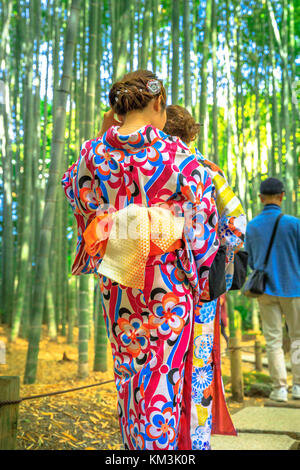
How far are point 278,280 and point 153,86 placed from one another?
6.85 ft

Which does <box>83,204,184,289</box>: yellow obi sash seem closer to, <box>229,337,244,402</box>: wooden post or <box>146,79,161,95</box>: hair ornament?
<box>146,79,161,95</box>: hair ornament

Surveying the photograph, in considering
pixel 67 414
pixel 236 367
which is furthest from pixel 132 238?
pixel 236 367

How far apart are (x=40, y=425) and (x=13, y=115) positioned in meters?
5.70

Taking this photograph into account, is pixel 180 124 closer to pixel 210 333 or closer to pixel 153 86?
pixel 153 86

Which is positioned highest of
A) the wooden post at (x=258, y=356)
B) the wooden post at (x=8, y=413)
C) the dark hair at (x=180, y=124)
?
the dark hair at (x=180, y=124)

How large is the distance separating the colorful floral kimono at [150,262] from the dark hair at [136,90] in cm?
9

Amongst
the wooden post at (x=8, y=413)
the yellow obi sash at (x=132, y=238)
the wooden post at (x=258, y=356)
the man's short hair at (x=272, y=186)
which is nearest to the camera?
the yellow obi sash at (x=132, y=238)

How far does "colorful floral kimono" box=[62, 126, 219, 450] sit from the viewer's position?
4.11 feet

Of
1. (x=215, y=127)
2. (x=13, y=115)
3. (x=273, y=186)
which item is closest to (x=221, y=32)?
(x=215, y=127)

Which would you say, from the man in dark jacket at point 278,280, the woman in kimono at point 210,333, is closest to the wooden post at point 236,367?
the man in dark jacket at point 278,280

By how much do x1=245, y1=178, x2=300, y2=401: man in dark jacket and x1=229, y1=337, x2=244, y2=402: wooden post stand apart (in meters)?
0.45

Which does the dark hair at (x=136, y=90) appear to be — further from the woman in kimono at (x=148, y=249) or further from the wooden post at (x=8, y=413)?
the wooden post at (x=8, y=413)

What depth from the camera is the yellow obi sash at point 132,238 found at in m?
1.24

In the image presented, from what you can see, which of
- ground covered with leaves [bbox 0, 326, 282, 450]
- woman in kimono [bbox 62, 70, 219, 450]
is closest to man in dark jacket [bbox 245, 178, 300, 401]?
ground covered with leaves [bbox 0, 326, 282, 450]
